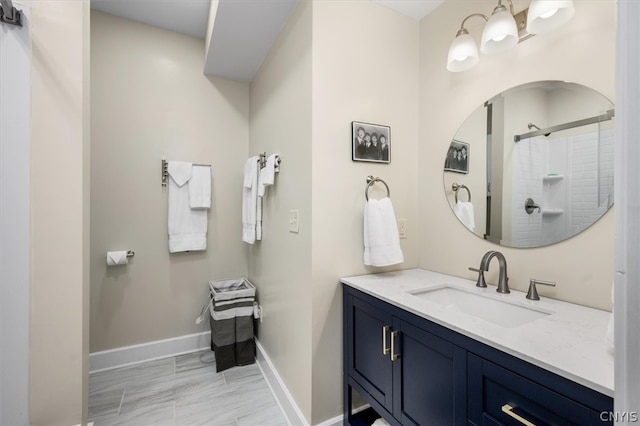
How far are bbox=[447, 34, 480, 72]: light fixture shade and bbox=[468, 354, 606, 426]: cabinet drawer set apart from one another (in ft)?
4.70

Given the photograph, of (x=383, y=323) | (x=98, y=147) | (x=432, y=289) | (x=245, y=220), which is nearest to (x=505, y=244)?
(x=432, y=289)

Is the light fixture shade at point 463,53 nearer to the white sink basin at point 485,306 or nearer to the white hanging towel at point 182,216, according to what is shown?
the white sink basin at point 485,306

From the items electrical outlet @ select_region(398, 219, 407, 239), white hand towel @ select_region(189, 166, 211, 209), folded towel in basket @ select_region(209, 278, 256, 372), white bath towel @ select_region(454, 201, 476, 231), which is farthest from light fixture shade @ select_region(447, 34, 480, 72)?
folded towel in basket @ select_region(209, 278, 256, 372)

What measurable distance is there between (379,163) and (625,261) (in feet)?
4.73

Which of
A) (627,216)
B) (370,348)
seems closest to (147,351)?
(370,348)

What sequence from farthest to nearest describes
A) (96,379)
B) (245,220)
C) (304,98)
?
(245,220)
(96,379)
(304,98)

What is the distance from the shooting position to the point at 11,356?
1.12 metres

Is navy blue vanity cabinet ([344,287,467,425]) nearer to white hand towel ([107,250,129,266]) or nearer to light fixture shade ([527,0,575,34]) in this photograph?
light fixture shade ([527,0,575,34])

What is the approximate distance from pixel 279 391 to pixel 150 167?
205 cm

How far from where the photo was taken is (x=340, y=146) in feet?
5.18

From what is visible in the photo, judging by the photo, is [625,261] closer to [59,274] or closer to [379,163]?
[379,163]

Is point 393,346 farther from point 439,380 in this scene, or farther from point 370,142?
point 370,142

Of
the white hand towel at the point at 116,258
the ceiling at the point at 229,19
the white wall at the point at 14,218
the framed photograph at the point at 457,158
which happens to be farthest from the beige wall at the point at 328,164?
the white hand towel at the point at 116,258

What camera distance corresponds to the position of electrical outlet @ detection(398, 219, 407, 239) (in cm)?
183
